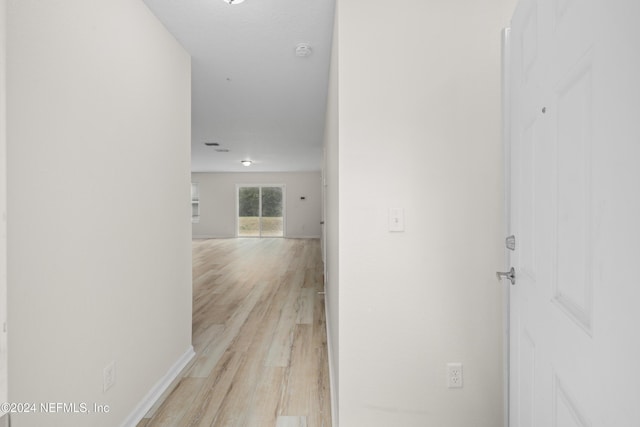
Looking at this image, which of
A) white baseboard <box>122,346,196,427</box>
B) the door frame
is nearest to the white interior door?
the door frame

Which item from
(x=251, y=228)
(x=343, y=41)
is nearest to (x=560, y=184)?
(x=343, y=41)

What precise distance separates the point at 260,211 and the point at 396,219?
419 inches

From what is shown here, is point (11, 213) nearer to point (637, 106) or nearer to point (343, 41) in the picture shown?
point (343, 41)

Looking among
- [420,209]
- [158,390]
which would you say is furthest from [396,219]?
[158,390]

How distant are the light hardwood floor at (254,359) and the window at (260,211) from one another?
647 cm

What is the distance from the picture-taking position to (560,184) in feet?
2.47

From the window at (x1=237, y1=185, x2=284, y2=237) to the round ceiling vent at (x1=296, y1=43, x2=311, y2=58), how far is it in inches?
368

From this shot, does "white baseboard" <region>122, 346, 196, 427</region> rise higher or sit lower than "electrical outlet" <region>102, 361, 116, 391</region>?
lower

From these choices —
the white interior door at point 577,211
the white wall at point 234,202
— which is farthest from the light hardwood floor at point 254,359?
the white wall at point 234,202

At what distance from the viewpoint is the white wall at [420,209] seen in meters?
1.60

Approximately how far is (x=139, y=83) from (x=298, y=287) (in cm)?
360

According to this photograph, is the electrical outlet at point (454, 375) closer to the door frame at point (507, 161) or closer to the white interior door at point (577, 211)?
the door frame at point (507, 161)

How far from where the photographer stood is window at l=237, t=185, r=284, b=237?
11898 mm

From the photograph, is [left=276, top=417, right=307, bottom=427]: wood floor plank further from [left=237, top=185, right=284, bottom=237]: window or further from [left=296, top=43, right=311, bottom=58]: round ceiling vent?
[left=237, top=185, right=284, bottom=237]: window
